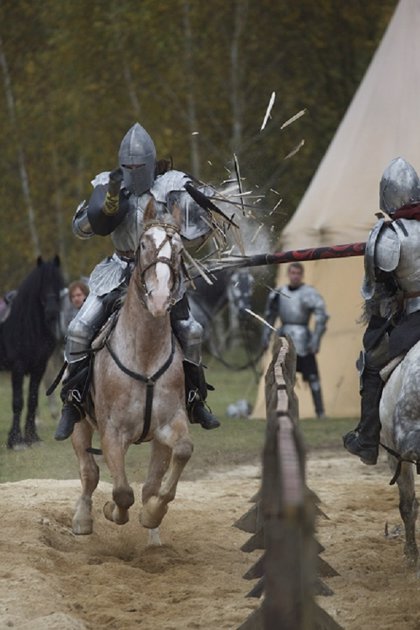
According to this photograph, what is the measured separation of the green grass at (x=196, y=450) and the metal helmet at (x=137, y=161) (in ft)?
15.7

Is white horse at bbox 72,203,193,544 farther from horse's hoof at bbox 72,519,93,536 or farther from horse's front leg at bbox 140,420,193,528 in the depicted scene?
horse's hoof at bbox 72,519,93,536

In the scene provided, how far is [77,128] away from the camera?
34.8 meters

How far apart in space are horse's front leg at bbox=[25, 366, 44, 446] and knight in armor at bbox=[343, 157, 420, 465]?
827 centimetres

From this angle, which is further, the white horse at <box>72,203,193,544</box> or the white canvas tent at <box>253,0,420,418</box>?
the white canvas tent at <box>253,0,420,418</box>

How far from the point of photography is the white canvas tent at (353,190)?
19734 mm

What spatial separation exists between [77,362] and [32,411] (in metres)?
7.79

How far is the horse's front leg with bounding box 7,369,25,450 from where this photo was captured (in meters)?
16.4

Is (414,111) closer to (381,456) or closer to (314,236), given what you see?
(314,236)

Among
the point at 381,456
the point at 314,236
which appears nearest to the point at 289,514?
the point at 381,456

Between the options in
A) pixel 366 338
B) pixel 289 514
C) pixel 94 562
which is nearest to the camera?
pixel 289 514

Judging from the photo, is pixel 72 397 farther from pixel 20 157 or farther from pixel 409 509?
pixel 20 157

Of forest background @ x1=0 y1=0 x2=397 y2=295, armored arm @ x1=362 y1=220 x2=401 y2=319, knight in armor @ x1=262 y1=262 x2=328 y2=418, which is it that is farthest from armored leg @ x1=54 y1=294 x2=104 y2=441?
forest background @ x1=0 y1=0 x2=397 y2=295

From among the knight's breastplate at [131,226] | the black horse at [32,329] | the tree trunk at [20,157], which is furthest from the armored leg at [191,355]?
the tree trunk at [20,157]

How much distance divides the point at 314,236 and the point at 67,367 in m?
10.6
